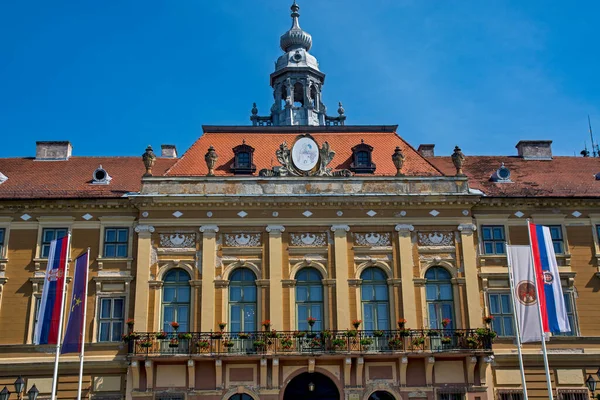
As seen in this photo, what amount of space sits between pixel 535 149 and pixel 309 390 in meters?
17.9

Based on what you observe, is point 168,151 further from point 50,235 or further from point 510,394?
point 510,394

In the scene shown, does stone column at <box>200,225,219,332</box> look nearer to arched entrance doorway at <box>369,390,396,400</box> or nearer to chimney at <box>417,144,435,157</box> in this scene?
arched entrance doorway at <box>369,390,396,400</box>

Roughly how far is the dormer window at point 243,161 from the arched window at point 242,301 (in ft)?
15.1

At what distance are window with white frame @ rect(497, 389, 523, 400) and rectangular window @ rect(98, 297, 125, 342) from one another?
50.8 ft

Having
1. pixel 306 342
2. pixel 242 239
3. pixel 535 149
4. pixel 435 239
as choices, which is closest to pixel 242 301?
pixel 242 239

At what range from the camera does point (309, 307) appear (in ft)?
98.4

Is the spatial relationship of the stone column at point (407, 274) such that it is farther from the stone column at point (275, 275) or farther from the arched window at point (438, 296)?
the stone column at point (275, 275)

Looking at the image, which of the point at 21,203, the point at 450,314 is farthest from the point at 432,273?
the point at 21,203

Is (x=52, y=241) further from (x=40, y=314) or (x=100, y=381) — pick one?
(x=100, y=381)

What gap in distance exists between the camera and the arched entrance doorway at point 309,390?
94.3 ft

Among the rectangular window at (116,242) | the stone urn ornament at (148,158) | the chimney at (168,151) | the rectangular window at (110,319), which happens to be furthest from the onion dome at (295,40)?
the rectangular window at (110,319)

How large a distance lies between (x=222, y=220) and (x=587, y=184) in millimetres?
16741

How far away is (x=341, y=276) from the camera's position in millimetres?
30031

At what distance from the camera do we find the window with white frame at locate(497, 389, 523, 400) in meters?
29.1
